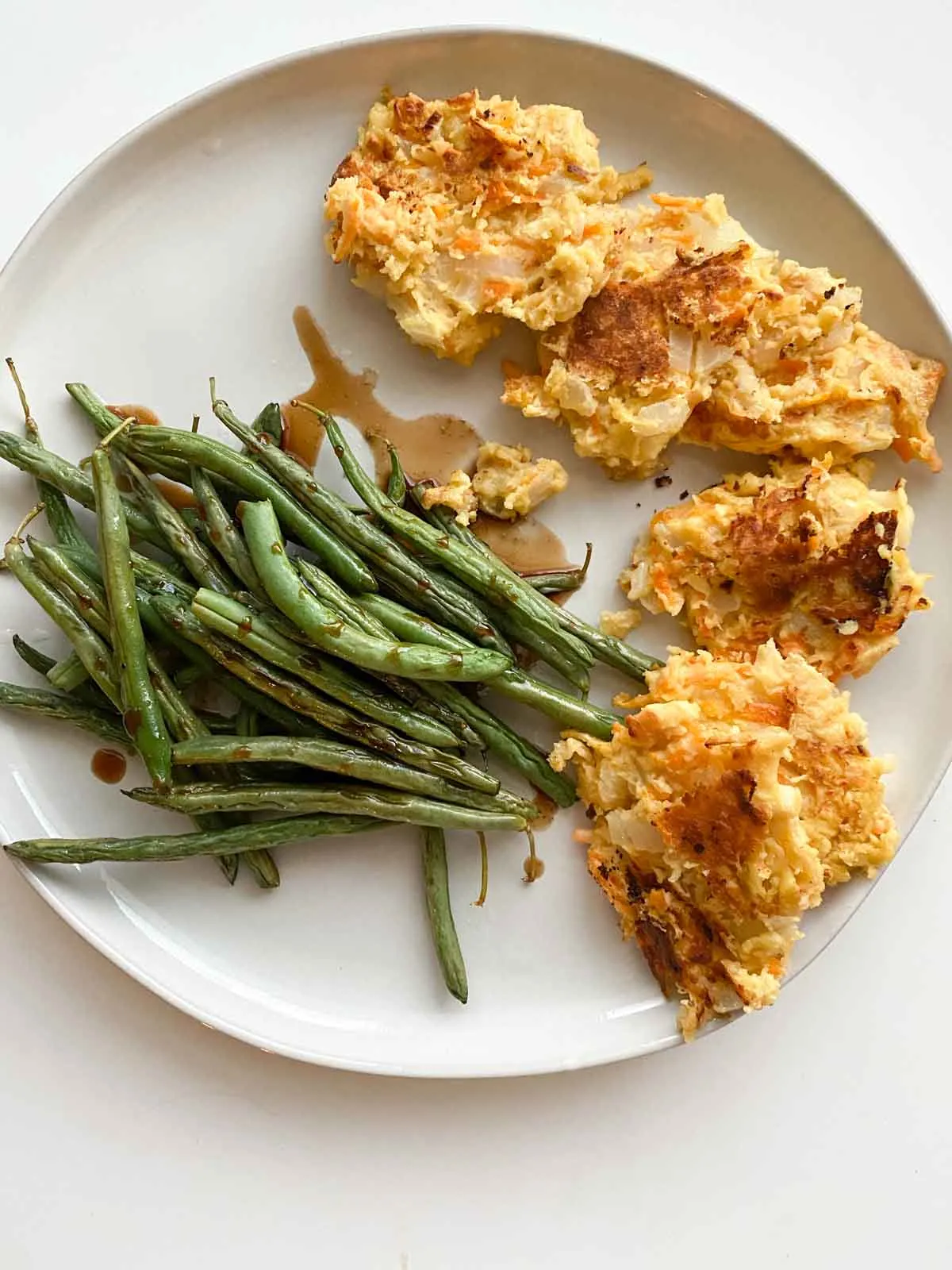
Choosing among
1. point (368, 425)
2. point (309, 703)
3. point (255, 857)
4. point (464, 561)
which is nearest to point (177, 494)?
point (368, 425)

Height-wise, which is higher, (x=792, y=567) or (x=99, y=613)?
(x=792, y=567)

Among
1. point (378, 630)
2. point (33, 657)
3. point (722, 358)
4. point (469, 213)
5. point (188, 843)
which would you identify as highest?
point (722, 358)

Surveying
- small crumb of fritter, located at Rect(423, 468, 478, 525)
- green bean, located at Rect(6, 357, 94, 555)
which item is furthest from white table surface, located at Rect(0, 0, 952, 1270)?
small crumb of fritter, located at Rect(423, 468, 478, 525)

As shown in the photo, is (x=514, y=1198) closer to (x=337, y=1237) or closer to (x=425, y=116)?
(x=337, y=1237)

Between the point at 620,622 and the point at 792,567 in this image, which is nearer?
the point at 792,567

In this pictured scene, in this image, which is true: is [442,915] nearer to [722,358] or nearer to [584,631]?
[584,631]

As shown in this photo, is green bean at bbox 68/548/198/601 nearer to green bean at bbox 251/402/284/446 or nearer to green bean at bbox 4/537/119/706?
green bean at bbox 4/537/119/706

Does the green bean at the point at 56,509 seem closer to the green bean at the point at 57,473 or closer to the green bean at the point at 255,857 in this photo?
the green bean at the point at 57,473

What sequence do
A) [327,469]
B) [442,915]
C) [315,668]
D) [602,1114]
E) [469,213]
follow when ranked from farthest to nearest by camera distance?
[602,1114] → [327,469] → [442,915] → [469,213] → [315,668]
